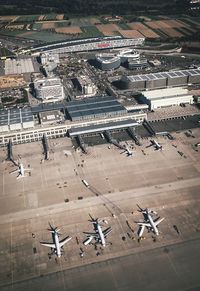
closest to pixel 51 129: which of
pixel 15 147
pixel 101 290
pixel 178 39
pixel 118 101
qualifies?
pixel 15 147

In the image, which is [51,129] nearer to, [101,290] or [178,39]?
[101,290]

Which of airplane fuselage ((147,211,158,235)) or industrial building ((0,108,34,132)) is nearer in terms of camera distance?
airplane fuselage ((147,211,158,235))

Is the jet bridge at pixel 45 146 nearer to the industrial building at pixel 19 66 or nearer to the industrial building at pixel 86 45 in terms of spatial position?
the industrial building at pixel 19 66

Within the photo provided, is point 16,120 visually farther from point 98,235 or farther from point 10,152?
point 98,235

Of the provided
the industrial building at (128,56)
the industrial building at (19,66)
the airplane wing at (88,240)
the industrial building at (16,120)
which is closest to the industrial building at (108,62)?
the industrial building at (128,56)

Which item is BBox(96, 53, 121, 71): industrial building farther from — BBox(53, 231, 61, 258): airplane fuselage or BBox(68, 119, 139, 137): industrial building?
BBox(53, 231, 61, 258): airplane fuselage

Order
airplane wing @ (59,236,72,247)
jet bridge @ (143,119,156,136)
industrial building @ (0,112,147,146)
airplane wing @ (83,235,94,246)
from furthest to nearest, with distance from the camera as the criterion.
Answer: jet bridge @ (143,119,156,136) → industrial building @ (0,112,147,146) → airplane wing @ (83,235,94,246) → airplane wing @ (59,236,72,247)

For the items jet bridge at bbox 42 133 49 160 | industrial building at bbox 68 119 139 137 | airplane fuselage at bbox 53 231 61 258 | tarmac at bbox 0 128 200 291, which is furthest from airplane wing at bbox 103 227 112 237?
industrial building at bbox 68 119 139 137
